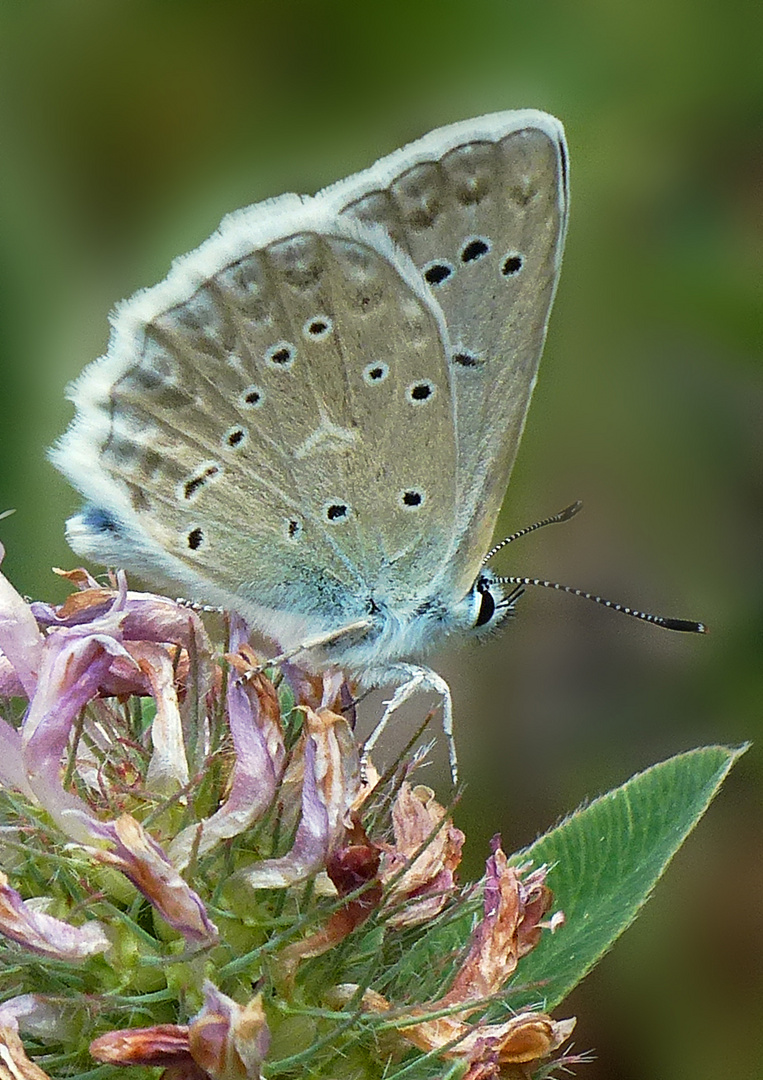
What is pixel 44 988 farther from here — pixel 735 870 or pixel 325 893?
pixel 735 870

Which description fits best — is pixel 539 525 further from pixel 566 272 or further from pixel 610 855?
pixel 566 272

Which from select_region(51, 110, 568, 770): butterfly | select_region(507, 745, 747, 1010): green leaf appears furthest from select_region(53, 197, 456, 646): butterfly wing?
select_region(507, 745, 747, 1010): green leaf

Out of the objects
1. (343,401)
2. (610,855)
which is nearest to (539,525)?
(343,401)

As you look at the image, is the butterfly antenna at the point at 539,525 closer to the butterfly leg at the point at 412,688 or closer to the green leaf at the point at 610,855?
the butterfly leg at the point at 412,688

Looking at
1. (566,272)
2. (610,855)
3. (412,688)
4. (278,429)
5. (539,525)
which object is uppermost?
(566,272)

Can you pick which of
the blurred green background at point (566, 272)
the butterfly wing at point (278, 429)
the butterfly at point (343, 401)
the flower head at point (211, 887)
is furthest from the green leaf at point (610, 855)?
the blurred green background at point (566, 272)

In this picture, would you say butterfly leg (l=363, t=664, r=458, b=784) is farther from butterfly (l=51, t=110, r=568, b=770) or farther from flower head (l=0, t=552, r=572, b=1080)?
flower head (l=0, t=552, r=572, b=1080)

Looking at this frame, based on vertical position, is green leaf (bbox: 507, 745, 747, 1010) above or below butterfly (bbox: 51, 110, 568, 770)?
below
